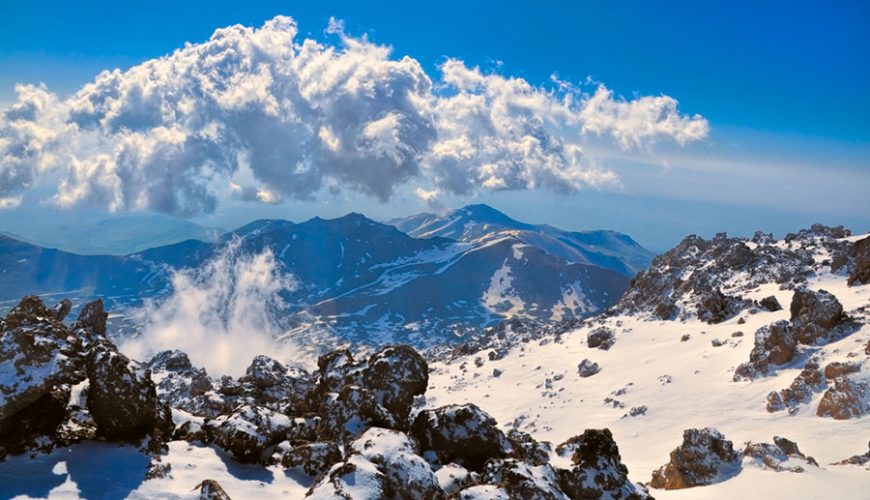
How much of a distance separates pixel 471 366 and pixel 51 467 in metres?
113

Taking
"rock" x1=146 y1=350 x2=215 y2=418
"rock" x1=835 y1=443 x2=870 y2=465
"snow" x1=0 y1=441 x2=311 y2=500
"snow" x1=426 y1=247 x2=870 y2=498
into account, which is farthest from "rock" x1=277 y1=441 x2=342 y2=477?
"rock" x1=146 y1=350 x2=215 y2=418

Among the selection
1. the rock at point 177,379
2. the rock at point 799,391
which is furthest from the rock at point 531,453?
the rock at point 177,379

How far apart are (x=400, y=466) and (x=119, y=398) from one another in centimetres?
1423

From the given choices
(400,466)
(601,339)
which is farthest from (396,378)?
(601,339)

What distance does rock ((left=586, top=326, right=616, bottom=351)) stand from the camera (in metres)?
103

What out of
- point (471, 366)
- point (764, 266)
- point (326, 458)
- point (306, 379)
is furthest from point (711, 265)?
point (326, 458)

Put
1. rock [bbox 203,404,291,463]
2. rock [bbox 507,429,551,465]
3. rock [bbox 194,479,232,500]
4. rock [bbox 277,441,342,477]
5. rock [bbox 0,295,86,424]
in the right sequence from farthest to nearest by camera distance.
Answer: rock [bbox 507,429,551,465] → rock [bbox 203,404,291,463] → rock [bbox 277,441,342,477] → rock [bbox 0,295,86,424] → rock [bbox 194,479,232,500]

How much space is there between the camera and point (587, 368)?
89.6m

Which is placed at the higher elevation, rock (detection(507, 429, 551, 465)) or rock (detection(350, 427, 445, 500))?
rock (detection(350, 427, 445, 500))

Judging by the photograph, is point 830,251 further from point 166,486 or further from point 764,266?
point 166,486

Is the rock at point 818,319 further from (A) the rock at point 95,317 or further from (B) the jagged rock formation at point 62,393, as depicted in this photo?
(A) the rock at point 95,317

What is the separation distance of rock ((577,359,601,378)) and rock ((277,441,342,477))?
6939 cm

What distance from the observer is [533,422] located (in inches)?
2891

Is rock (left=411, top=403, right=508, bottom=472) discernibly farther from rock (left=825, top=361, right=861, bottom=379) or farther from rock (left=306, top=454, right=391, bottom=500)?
rock (left=825, top=361, right=861, bottom=379)
